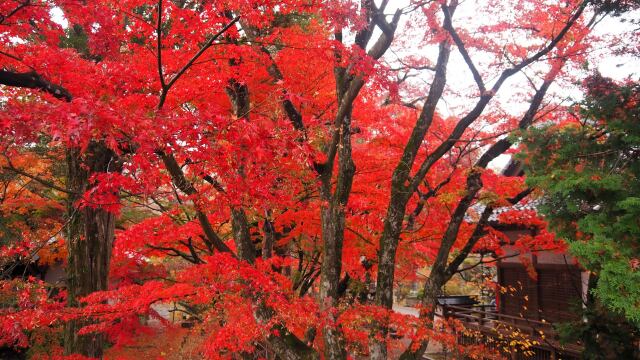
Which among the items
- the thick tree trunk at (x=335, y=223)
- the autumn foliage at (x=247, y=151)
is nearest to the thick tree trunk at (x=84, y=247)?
the autumn foliage at (x=247, y=151)

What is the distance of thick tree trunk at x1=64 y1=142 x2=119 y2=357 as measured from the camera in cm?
827

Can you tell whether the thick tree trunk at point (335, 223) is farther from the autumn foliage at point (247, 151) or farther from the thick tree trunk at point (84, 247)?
the thick tree trunk at point (84, 247)

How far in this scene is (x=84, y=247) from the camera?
8383 millimetres

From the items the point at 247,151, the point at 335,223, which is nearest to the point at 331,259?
the point at 335,223

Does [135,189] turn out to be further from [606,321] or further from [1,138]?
[606,321]

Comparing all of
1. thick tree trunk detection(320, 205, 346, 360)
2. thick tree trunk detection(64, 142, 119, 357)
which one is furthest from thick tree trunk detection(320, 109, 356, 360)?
→ thick tree trunk detection(64, 142, 119, 357)

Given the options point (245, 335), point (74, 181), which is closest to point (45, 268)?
point (74, 181)

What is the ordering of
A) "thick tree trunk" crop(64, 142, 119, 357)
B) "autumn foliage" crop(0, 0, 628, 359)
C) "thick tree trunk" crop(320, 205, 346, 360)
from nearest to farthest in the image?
"autumn foliage" crop(0, 0, 628, 359)
"thick tree trunk" crop(320, 205, 346, 360)
"thick tree trunk" crop(64, 142, 119, 357)

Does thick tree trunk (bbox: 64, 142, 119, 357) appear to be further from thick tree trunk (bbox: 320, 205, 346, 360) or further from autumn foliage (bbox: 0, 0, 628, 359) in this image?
thick tree trunk (bbox: 320, 205, 346, 360)

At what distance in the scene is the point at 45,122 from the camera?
3.98 m

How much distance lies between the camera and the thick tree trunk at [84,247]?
8273 millimetres

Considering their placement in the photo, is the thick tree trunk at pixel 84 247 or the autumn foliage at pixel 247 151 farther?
the thick tree trunk at pixel 84 247

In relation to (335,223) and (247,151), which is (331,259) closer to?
(335,223)

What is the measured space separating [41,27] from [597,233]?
28.3ft
